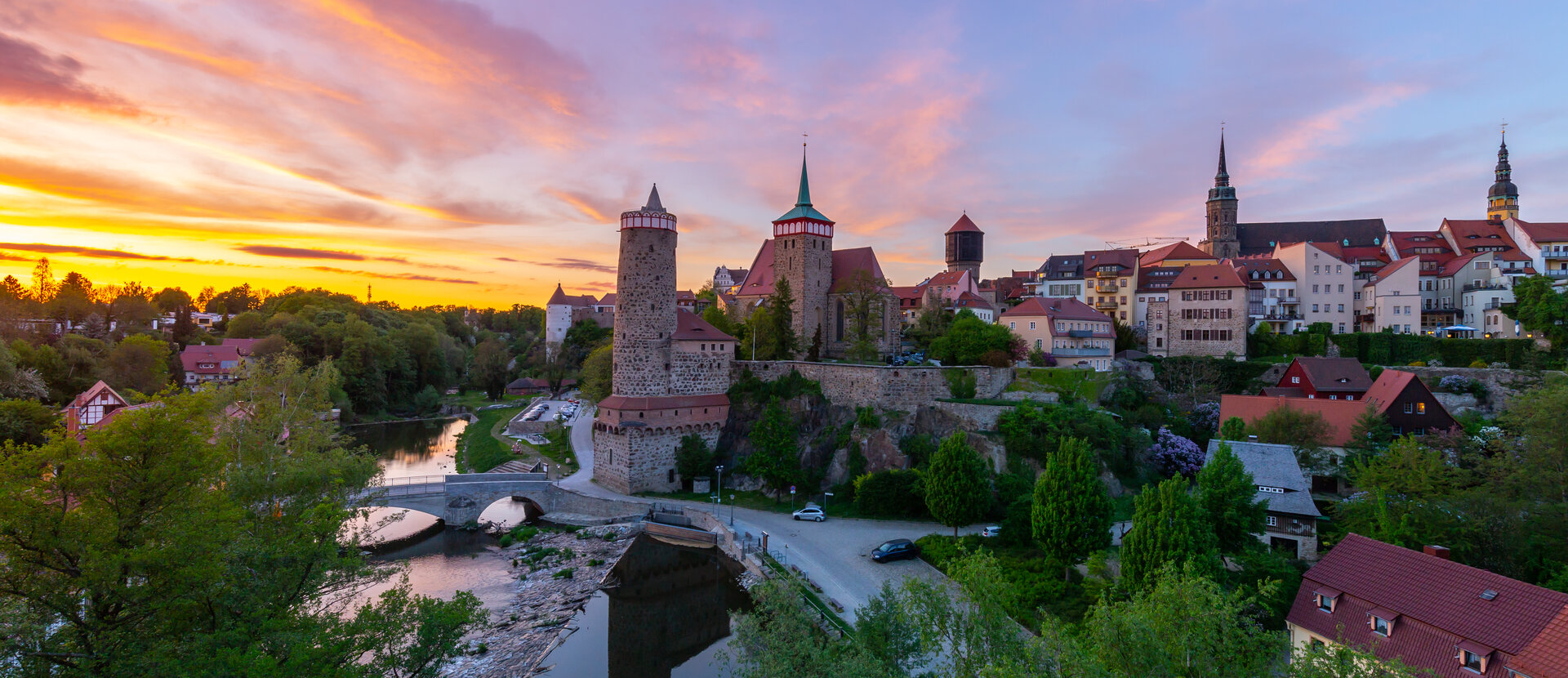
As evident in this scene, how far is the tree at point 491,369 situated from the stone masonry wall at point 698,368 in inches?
1848

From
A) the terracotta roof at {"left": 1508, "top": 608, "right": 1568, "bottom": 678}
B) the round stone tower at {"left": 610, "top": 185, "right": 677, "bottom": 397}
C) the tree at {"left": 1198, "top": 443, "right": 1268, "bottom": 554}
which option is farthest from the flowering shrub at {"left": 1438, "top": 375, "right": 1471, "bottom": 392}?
the round stone tower at {"left": 610, "top": 185, "right": 677, "bottom": 397}

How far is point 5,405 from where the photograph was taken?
27078 mm

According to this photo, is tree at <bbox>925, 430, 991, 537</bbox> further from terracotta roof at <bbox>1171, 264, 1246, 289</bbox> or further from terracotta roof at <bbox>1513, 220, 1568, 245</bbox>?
terracotta roof at <bbox>1513, 220, 1568, 245</bbox>

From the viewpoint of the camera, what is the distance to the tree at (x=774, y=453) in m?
32.9

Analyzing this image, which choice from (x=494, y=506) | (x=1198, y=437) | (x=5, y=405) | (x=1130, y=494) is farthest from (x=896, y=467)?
(x=5, y=405)

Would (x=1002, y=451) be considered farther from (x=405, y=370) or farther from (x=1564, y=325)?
(x=405, y=370)

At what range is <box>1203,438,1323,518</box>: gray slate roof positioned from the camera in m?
22.5

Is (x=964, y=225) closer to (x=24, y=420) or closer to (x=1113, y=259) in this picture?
(x=1113, y=259)

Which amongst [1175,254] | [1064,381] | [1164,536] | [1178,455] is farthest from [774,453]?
[1175,254]

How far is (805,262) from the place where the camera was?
45656 mm

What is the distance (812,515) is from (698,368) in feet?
35.1

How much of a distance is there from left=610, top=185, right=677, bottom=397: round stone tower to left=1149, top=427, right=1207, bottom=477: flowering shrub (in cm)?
2499

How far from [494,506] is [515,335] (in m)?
90.2

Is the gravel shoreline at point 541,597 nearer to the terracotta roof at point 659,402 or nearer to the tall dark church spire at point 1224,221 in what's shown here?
the terracotta roof at point 659,402
